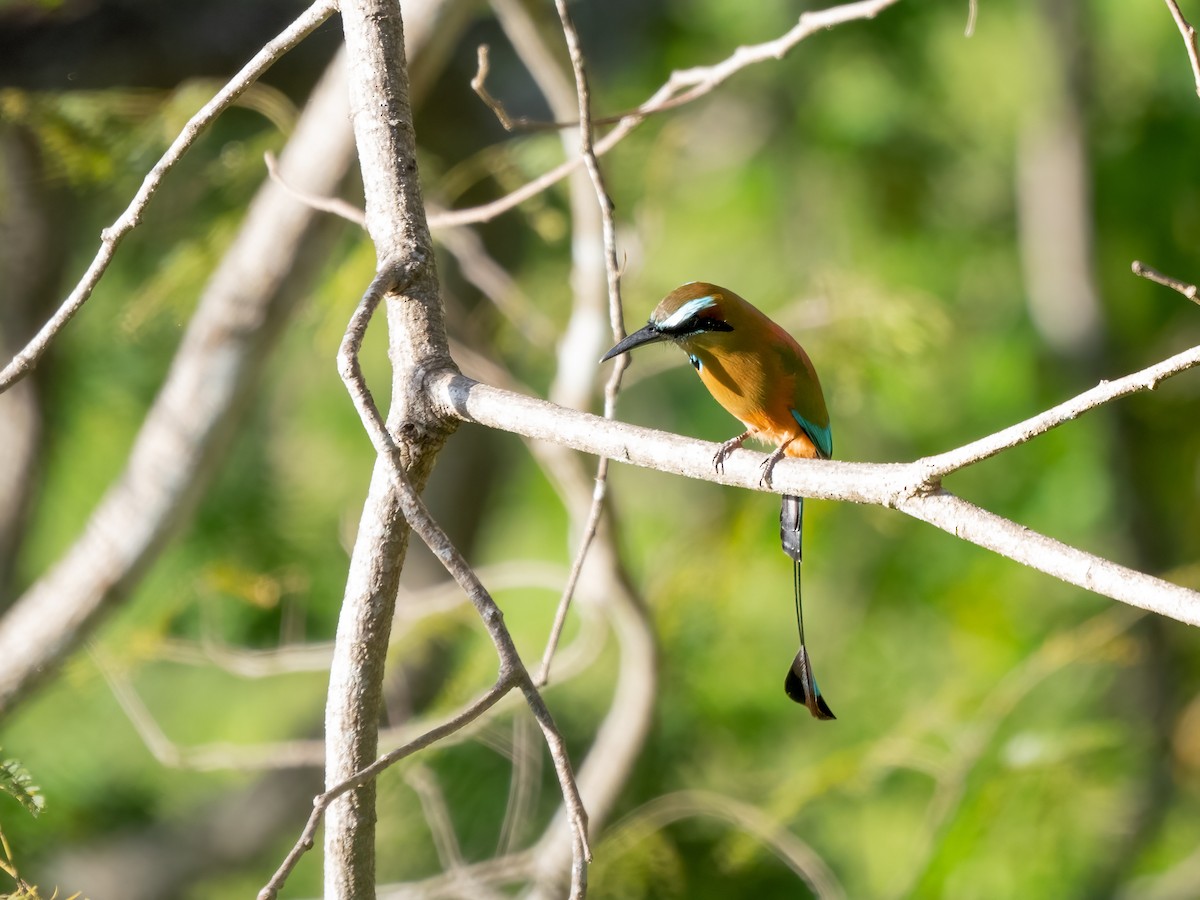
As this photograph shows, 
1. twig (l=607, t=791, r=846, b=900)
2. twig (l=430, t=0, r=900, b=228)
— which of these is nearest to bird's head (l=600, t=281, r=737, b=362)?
twig (l=430, t=0, r=900, b=228)

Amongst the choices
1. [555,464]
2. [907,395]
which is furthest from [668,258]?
[555,464]

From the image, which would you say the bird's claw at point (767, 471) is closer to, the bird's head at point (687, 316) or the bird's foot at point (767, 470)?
the bird's foot at point (767, 470)

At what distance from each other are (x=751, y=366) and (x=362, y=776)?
997mm

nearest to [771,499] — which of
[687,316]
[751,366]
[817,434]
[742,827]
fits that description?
[742,827]

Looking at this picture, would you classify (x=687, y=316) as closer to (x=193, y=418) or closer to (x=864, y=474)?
(x=864, y=474)

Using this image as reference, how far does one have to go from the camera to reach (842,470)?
88cm

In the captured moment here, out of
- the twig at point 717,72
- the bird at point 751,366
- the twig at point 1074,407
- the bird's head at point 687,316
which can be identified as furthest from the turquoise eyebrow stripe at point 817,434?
the twig at point 1074,407

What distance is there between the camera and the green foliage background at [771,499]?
8.68 ft

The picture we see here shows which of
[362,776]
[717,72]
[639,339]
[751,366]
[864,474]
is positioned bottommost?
[362,776]

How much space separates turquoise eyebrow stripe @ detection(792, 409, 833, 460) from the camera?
1743 mm

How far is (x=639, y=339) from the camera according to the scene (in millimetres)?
1450

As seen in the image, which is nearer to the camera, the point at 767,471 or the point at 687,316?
the point at 767,471

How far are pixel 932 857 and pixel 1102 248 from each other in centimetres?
242

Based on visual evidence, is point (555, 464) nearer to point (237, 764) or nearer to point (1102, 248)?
point (237, 764)
